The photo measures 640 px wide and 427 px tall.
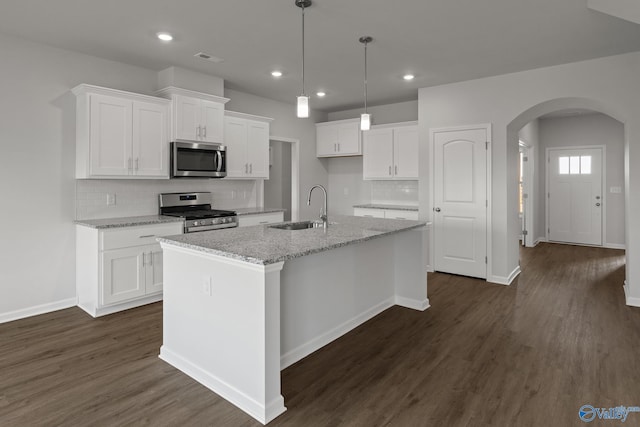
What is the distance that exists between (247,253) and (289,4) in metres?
2.01

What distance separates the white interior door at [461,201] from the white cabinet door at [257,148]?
2409 millimetres

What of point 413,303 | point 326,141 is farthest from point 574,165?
point 413,303

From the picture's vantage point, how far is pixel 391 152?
20.0 feet

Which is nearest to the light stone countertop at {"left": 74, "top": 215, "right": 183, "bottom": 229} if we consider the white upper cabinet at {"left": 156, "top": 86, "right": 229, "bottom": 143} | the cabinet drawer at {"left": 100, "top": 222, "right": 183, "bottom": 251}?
the cabinet drawer at {"left": 100, "top": 222, "right": 183, "bottom": 251}

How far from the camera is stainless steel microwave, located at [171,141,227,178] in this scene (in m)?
4.41

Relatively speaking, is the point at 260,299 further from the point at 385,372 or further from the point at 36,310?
the point at 36,310

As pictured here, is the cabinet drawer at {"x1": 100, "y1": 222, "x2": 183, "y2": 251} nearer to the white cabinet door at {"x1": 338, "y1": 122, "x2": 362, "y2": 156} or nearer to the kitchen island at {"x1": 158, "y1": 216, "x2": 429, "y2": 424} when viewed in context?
the kitchen island at {"x1": 158, "y1": 216, "x2": 429, "y2": 424}

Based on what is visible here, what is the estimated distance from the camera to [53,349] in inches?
118

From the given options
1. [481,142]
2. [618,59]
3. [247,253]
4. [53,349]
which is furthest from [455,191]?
[53,349]

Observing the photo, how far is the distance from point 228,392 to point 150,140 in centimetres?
297

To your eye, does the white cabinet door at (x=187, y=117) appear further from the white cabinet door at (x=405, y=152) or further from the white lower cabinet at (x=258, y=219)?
the white cabinet door at (x=405, y=152)

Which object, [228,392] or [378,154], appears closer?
[228,392]

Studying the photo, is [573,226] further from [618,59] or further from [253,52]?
[253,52]

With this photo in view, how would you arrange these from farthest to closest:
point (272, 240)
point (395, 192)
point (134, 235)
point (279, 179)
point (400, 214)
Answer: point (279, 179) → point (395, 192) → point (400, 214) → point (134, 235) → point (272, 240)
